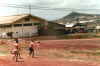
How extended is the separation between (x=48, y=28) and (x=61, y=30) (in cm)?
478

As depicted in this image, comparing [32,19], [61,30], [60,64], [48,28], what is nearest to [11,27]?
[32,19]

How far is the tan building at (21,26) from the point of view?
46562 mm

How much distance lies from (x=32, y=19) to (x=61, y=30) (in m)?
9.80

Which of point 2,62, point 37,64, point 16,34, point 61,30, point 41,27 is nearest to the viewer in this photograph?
point 37,64

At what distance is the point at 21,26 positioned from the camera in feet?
157

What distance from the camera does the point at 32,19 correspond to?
4928 cm

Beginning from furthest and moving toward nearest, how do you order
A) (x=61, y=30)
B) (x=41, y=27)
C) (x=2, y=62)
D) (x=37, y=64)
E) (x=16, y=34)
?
(x=61, y=30)
(x=41, y=27)
(x=16, y=34)
(x=2, y=62)
(x=37, y=64)

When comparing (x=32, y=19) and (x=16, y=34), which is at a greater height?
(x=32, y=19)

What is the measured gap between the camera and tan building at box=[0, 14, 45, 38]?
4656 centimetres

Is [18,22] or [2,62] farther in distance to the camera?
[18,22]

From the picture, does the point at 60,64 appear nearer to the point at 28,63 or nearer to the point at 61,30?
the point at 28,63

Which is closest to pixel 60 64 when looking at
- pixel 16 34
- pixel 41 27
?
pixel 16 34

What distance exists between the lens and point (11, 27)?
154ft

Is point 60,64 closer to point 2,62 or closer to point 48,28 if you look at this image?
point 2,62
